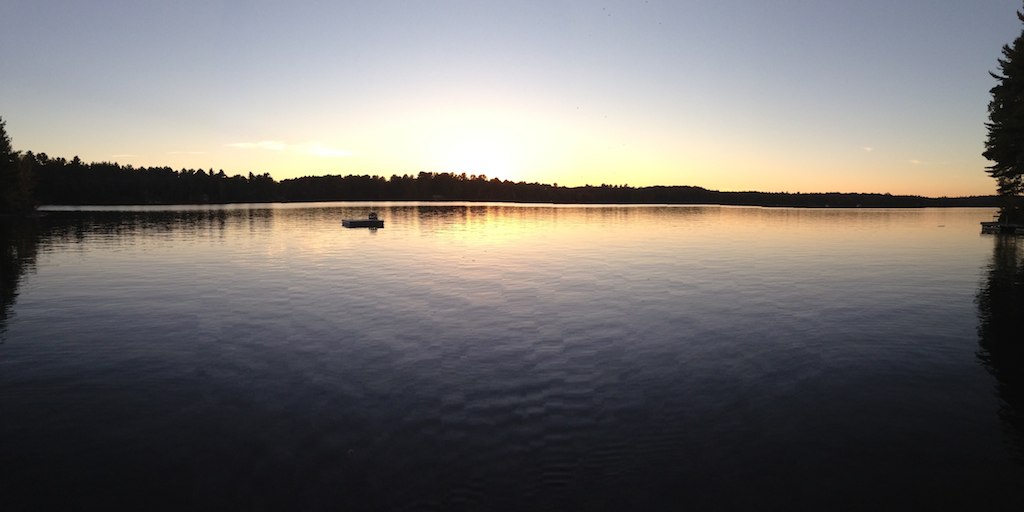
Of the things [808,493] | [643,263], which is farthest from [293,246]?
[808,493]

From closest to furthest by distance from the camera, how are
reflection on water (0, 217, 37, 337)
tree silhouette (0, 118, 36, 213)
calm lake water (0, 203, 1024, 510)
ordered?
calm lake water (0, 203, 1024, 510) → reflection on water (0, 217, 37, 337) → tree silhouette (0, 118, 36, 213)

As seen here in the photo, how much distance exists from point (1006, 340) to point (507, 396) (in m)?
23.4

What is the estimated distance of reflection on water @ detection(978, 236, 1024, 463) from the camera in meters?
15.9

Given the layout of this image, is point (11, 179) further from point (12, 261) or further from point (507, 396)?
point (507, 396)

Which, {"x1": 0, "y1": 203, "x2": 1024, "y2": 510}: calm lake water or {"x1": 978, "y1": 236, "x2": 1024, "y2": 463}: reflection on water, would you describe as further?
{"x1": 978, "y1": 236, "x2": 1024, "y2": 463}: reflection on water

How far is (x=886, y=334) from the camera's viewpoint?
25.5 m

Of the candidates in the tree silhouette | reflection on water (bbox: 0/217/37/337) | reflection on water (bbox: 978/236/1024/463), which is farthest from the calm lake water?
the tree silhouette

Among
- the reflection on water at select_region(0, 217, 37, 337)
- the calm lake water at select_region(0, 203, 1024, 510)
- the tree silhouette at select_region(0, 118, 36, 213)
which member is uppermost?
the tree silhouette at select_region(0, 118, 36, 213)

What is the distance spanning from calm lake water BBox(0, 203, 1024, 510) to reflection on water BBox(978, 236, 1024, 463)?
5.3 inches

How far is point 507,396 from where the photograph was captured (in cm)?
1662

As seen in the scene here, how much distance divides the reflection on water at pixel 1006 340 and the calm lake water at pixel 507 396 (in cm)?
13

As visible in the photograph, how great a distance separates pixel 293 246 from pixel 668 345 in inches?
2247

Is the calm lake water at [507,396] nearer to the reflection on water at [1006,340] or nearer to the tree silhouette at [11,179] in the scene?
the reflection on water at [1006,340]

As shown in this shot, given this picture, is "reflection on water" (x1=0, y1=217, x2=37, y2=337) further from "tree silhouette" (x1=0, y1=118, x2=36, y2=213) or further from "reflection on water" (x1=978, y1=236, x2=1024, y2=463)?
"tree silhouette" (x1=0, y1=118, x2=36, y2=213)
